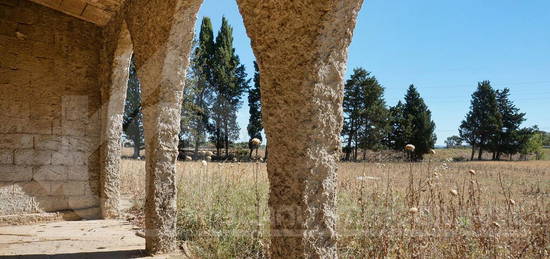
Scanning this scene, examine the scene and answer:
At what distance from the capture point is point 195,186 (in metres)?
6.05

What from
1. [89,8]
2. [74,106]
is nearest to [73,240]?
[74,106]

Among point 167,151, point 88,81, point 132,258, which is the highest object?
point 88,81

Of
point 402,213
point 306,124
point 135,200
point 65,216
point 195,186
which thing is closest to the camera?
point 306,124

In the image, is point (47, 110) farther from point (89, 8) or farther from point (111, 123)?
point (89, 8)

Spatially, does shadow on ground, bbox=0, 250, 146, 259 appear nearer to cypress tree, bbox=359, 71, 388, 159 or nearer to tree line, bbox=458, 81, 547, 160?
cypress tree, bbox=359, 71, 388, 159

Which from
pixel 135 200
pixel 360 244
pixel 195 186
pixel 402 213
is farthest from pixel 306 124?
pixel 135 200

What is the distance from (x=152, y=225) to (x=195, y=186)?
2.45 metres

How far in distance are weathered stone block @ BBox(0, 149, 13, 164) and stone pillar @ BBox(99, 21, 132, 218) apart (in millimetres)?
1218

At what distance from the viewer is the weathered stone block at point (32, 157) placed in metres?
5.07

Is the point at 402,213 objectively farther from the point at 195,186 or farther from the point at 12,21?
the point at 12,21

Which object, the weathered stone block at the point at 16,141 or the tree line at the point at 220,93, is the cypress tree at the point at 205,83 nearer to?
the tree line at the point at 220,93

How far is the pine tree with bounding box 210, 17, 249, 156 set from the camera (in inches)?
1024

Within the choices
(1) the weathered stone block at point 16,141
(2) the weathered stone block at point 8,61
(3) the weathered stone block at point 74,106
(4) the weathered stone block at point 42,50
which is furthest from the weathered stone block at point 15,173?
(4) the weathered stone block at point 42,50

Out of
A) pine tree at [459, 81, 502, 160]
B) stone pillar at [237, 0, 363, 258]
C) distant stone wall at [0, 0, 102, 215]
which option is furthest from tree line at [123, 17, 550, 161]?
stone pillar at [237, 0, 363, 258]
